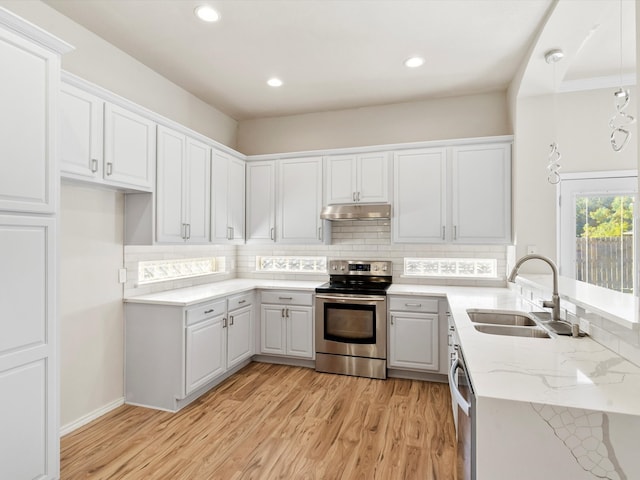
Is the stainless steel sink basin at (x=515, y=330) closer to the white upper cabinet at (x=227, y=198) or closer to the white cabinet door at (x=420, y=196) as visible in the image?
the white cabinet door at (x=420, y=196)

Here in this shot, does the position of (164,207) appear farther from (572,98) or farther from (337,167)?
(572,98)

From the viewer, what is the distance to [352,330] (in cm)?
367

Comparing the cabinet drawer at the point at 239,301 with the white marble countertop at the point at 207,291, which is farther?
the cabinet drawer at the point at 239,301

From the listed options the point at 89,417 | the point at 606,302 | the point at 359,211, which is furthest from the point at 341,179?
the point at 89,417

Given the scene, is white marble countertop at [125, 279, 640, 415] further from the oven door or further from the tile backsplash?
the tile backsplash

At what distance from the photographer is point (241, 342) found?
3688 millimetres

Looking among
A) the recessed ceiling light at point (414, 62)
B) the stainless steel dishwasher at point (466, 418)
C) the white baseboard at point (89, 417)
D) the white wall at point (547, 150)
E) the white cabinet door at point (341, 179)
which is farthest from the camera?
the white cabinet door at point (341, 179)

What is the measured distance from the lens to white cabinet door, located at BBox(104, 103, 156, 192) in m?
2.53

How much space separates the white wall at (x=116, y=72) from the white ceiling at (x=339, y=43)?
0.26 feet

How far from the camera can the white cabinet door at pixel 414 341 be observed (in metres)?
3.43

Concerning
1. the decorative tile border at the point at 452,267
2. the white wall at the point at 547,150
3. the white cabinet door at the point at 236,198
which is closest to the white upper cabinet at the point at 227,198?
the white cabinet door at the point at 236,198

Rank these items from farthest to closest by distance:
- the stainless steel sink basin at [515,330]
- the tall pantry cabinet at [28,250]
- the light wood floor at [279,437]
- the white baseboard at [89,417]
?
1. the white baseboard at [89,417]
2. the light wood floor at [279,437]
3. the stainless steel sink basin at [515,330]
4. the tall pantry cabinet at [28,250]

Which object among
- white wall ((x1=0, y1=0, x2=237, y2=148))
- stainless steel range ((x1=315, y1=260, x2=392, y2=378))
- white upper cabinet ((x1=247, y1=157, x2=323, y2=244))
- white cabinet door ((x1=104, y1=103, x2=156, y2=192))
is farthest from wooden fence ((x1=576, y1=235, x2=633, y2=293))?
white wall ((x1=0, y1=0, x2=237, y2=148))

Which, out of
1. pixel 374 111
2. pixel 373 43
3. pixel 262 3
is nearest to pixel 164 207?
pixel 262 3
